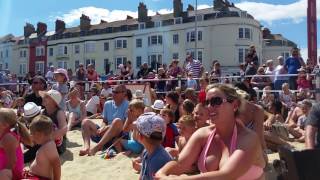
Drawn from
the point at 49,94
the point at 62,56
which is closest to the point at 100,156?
the point at 49,94

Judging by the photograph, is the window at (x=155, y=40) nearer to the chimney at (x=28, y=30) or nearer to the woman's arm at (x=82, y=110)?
the chimney at (x=28, y=30)

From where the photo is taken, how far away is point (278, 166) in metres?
2.63

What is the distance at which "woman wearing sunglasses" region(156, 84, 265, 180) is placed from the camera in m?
2.88

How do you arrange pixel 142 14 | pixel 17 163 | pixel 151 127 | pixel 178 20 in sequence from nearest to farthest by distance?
1. pixel 151 127
2. pixel 17 163
3. pixel 178 20
4. pixel 142 14

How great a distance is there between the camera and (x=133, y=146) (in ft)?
24.4

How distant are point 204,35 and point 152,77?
3833cm

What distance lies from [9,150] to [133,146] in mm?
2563

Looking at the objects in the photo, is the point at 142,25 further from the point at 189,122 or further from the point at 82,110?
the point at 189,122

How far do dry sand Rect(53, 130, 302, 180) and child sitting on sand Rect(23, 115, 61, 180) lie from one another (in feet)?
4.24

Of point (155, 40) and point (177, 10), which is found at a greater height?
point (177, 10)

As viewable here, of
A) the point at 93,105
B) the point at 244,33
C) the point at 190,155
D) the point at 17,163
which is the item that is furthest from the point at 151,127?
the point at 244,33

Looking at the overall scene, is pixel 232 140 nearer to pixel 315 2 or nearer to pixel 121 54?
pixel 315 2

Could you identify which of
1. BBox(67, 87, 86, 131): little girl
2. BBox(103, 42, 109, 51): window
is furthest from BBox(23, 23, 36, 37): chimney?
BBox(67, 87, 86, 131): little girl

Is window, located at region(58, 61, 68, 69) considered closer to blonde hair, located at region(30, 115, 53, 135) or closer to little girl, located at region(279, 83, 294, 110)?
little girl, located at region(279, 83, 294, 110)
